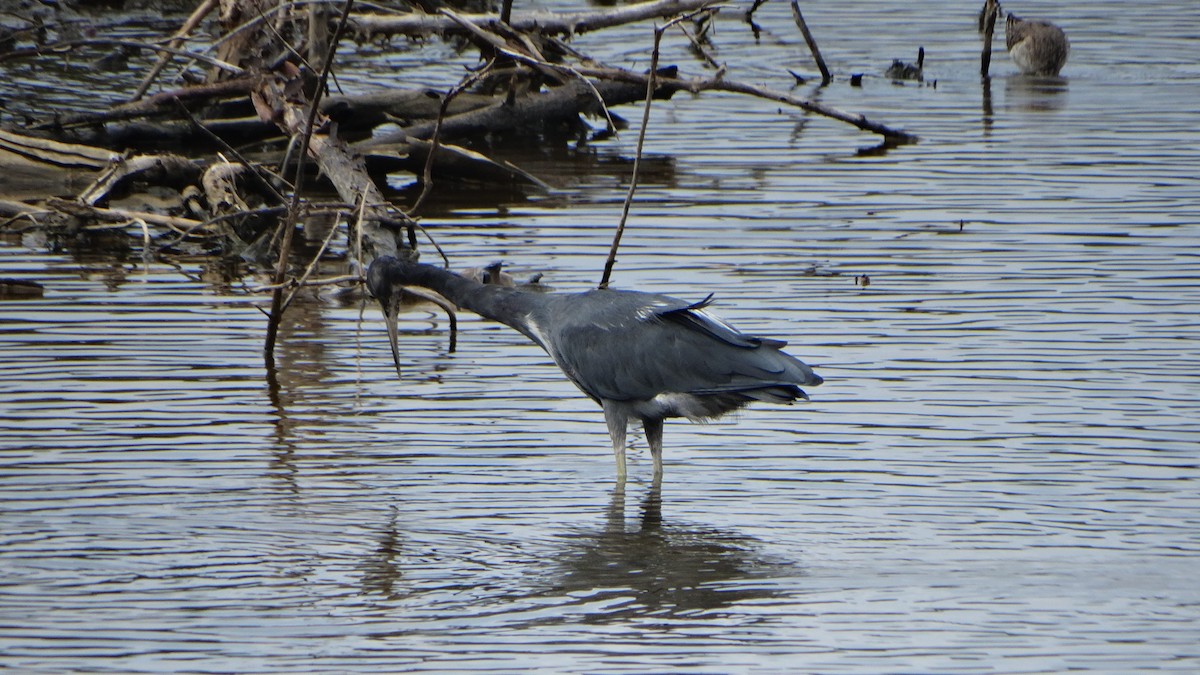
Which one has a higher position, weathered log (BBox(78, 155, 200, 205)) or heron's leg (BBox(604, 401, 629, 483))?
weathered log (BBox(78, 155, 200, 205))

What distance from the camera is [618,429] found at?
23.2ft

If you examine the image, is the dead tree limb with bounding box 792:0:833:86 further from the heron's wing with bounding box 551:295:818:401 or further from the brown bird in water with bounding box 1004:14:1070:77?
the heron's wing with bounding box 551:295:818:401

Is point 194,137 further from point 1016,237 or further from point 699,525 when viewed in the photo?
point 699,525

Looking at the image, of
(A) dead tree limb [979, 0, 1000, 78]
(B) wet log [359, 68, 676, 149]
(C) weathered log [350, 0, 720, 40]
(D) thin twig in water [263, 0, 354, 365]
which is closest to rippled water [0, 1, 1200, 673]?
(D) thin twig in water [263, 0, 354, 365]

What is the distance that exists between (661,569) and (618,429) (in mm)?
1017

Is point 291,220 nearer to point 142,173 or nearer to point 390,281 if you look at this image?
point 390,281

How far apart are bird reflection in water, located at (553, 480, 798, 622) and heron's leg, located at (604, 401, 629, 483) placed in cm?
28

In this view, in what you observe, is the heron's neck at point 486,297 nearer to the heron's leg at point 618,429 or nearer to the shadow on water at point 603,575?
the heron's leg at point 618,429

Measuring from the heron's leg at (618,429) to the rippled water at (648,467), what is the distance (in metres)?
0.13

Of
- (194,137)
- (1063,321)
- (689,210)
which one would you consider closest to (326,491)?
(1063,321)

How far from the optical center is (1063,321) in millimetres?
9367

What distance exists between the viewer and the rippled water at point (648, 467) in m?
5.49

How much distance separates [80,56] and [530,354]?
42.3ft

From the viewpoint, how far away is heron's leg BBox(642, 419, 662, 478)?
7.09 m
